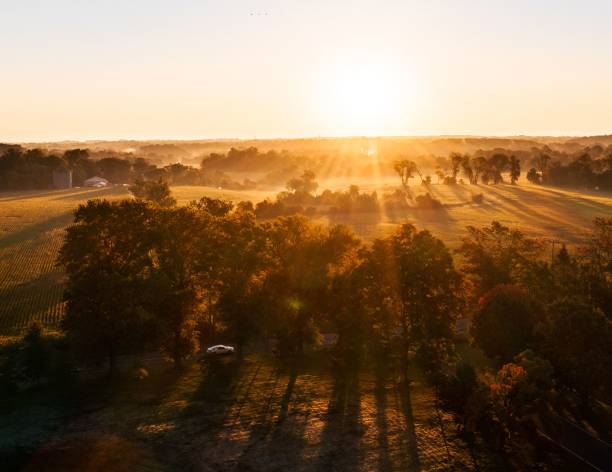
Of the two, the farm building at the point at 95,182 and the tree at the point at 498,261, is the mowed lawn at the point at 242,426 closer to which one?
the tree at the point at 498,261

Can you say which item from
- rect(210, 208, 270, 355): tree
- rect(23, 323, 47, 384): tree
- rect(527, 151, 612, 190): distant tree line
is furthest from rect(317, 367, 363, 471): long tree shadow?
rect(527, 151, 612, 190): distant tree line

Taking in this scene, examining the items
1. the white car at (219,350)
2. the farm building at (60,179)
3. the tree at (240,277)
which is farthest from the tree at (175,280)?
the farm building at (60,179)

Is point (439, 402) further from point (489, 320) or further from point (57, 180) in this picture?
point (57, 180)

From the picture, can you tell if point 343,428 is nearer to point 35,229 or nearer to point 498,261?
point 498,261

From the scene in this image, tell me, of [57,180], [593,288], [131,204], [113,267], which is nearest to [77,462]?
[113,267]

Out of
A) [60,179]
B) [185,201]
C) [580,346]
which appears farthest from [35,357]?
[60,179]

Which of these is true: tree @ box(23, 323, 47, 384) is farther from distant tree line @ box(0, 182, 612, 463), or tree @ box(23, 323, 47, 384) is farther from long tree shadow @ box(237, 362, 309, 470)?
long tree shadow @ box(237, 362, 309, 470)
